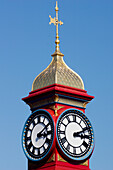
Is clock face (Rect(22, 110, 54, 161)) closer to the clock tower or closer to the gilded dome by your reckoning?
the clock tower

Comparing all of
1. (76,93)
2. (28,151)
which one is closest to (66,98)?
(76,93)

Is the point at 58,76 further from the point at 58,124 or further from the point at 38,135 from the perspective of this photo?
the point at 38,135

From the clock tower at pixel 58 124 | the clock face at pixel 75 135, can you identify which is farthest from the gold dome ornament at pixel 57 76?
the clock face at pixel 75 135

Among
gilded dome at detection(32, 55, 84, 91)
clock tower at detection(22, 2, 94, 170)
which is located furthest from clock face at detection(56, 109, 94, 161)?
gilded dome at detection(32, 55, 84, 91)

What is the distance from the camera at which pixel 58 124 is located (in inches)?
1679

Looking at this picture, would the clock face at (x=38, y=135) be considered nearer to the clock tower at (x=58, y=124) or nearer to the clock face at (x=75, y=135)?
the clock tower at (x=58, y=124)

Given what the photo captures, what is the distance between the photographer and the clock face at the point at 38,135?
4269 cm

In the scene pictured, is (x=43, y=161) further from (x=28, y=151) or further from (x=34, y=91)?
(x=34, y=91)

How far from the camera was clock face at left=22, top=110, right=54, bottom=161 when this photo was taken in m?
42.7

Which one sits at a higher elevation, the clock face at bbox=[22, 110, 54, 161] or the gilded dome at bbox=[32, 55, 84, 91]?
the gilded dome at bbox=[32, 55, 84, 91]

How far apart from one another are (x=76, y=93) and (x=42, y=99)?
1.87 m

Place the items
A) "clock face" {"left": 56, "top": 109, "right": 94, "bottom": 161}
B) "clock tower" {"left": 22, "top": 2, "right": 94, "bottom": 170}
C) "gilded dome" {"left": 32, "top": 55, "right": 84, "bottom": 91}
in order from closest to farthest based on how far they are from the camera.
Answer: "clock tower" {"left": 22, "top": 2, "right": 94, "bottom": 170}, "clock face" {"left": 56, "top": 109, "right": 94, "bottom": 161}, "gilded dome" {"left": 32, "top": 55, "right": 84, "bottom": 91}

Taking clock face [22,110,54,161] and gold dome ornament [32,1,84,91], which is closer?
clock face [22,110,54,161]

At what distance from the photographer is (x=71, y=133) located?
43031 millimetres
